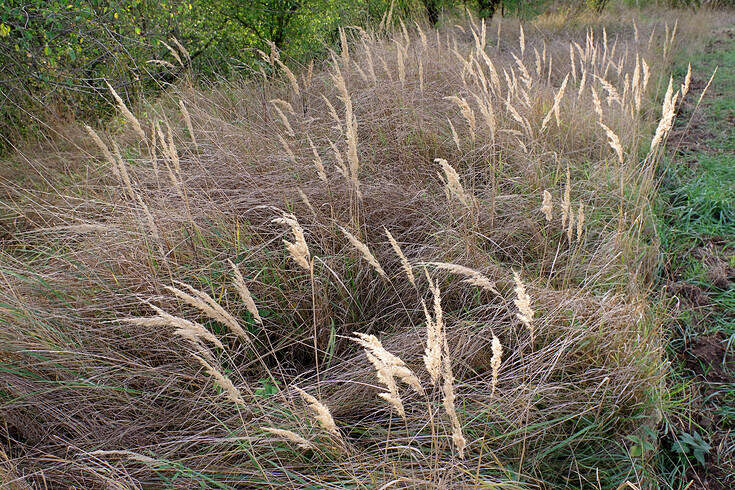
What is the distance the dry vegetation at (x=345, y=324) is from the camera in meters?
1.56

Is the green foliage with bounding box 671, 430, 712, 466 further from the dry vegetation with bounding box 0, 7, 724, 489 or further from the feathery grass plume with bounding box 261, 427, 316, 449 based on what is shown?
the feathery grass plume with bounding box 261, 427, 316, 449

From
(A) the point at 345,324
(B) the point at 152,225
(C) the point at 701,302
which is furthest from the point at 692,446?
(B) the point at 152,225

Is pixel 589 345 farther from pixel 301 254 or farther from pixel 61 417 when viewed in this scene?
pixel 61 417

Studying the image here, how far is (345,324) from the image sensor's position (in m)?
2.24

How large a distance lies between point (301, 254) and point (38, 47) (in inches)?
165

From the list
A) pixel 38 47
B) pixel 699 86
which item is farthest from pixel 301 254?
pixel 699 86

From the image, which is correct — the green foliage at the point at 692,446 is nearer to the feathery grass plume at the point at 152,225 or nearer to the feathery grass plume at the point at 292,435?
the feathery grass plume at the point at 292,435

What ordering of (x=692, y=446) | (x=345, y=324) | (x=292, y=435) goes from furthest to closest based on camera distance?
A: (x=345, y=324) → (x=692, y=446) → (x=292, y=435)

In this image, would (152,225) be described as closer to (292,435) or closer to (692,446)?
(292,435)

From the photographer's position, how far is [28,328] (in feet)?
6.60

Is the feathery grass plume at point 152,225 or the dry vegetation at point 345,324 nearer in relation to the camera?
the dry vegetation at point 345,324

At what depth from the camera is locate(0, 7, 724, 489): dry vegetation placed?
1562 millimetres

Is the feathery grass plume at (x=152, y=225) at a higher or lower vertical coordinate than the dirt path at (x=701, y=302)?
higher

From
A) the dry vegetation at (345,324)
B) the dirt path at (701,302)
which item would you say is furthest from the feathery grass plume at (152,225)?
the dirt path at (701,302)
